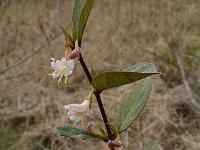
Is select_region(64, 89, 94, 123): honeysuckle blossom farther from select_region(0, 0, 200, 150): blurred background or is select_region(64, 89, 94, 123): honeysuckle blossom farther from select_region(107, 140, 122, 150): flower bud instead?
select_region(0, 0, 200, 150): blurred background

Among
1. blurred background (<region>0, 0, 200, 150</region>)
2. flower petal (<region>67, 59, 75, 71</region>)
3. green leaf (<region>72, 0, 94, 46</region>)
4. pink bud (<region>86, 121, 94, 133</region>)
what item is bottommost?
pink bud (<region>86, 121, 94, 133</region>)

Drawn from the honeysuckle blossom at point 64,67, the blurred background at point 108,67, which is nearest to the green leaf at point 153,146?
the honeysuckle blossom at point 64,67

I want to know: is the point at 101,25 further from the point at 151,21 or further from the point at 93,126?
the point at 93,126

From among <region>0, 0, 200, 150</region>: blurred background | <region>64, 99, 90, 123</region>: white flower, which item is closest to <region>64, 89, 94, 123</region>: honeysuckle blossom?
<region>64, 99, 90, 123</region>: white flower

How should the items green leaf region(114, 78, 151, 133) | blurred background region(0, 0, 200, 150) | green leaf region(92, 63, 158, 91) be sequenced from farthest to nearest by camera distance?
blurred background region(0, 0, 200, 150) < green leaf region(114, 78, 151, 133) < green leaf region(92, 63, 158, 91)

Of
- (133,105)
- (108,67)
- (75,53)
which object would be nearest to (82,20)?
(75,53)

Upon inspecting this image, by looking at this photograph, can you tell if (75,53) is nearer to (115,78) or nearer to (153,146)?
(115,78)
